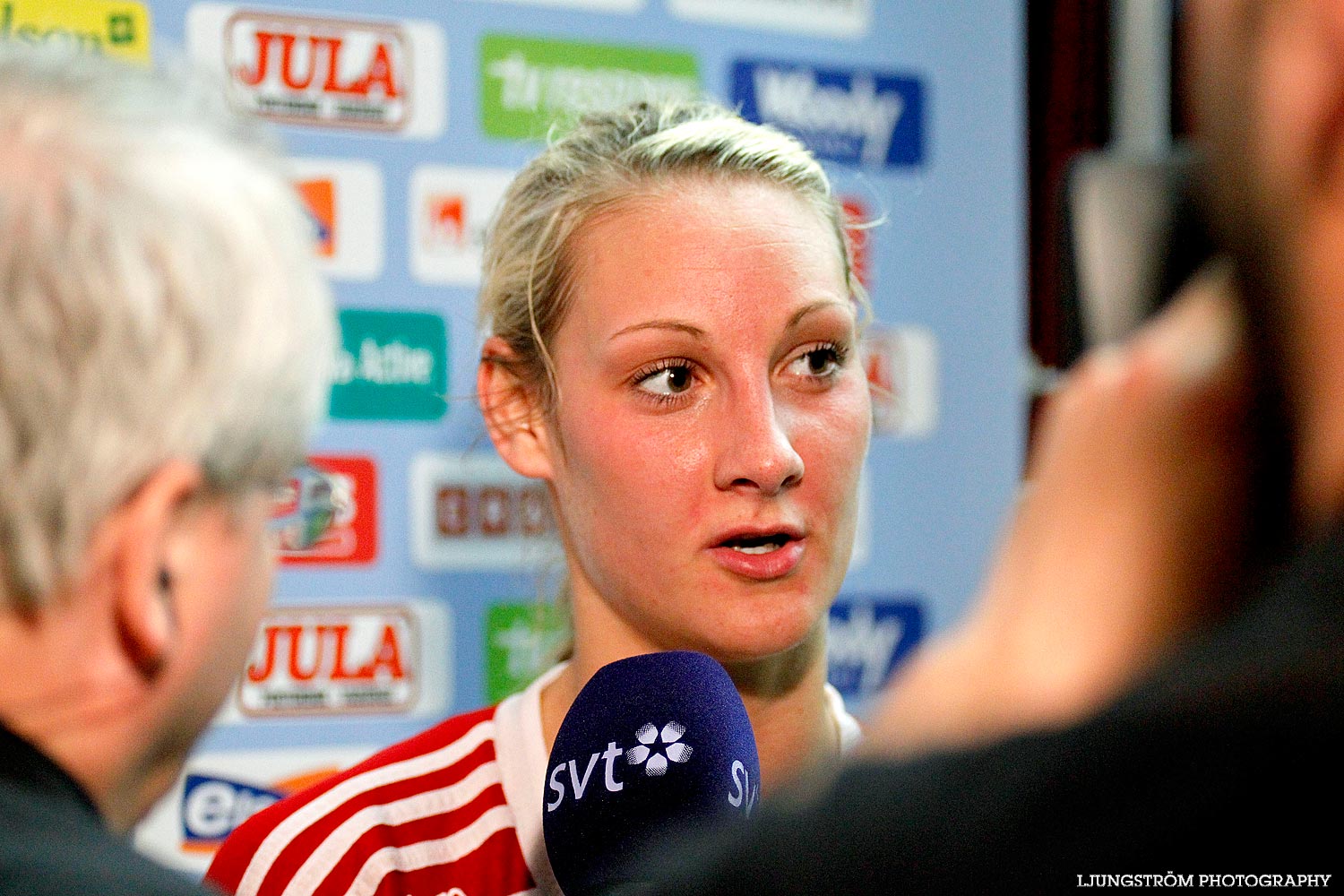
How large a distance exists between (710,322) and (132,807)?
2.09 ft

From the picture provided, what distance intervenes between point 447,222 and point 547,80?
0.79ft

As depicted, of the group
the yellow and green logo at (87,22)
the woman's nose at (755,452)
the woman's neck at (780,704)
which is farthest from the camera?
the yellow and green logo at (87,22)

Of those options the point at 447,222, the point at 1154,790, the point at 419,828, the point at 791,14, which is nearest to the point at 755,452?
the point at 419,828

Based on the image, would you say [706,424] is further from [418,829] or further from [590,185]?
[418,829]

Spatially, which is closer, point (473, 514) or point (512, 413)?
point (512, 413)

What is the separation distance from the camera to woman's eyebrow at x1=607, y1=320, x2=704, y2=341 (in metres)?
1.17

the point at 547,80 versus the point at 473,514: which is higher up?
the point at 547,80

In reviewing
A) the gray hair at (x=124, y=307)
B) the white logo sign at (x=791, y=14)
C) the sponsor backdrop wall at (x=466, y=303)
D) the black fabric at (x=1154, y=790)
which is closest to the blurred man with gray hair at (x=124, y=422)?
the gray hair at (x=124, y=307)

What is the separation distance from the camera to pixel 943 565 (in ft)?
7.29

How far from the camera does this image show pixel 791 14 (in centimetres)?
217

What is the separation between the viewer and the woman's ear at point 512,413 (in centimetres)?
127

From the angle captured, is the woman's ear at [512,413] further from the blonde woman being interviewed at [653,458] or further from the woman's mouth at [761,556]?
the woman's mouth at [761,556]

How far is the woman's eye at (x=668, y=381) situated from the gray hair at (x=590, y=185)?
3.9 inches

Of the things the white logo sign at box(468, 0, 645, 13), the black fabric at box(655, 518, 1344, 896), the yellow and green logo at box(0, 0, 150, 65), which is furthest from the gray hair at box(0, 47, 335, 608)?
the white logo sign at box(468, 0, 645, 13)
